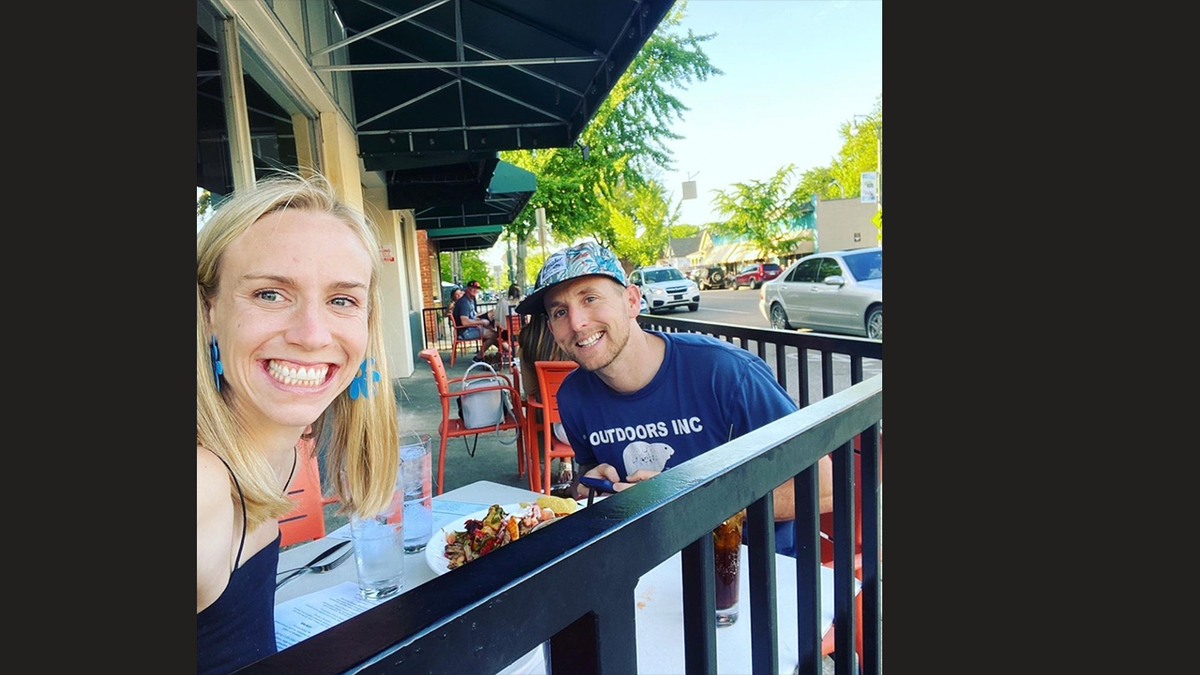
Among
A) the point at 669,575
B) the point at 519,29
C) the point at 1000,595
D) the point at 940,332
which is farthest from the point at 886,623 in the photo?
the point at 519,29

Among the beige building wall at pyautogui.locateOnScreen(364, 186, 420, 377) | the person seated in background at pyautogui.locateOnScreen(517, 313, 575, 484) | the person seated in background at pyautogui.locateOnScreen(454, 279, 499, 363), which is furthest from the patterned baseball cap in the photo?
the person seated in background at pyautogui.locateOnScreen(454, 279, 499, 363)

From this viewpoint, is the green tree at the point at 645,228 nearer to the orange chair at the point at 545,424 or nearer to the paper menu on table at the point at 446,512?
the orange chair at the point at 545,424

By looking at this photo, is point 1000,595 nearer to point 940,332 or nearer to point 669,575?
point 940,332

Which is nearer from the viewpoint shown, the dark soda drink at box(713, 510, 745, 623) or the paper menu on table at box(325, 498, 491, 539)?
the dark soda drink at box(713, 510, 745, 623)

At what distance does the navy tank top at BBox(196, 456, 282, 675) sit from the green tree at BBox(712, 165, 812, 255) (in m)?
43.1

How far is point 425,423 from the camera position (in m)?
5.95

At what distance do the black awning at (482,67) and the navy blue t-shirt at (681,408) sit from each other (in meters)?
2.54

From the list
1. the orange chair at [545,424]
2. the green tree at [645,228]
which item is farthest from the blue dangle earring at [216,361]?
the green tree at [645,228]

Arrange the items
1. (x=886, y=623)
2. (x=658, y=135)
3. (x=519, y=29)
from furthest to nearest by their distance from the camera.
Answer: (x=658, y=135), (x=519, y=29), (x=886, y=623)

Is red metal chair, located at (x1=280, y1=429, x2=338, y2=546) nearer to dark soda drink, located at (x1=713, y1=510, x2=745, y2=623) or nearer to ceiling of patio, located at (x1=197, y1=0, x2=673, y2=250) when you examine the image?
dark soda drink, located at (x1=713, y1=510, x2=745, y2=623)

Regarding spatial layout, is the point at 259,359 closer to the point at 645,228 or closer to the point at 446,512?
the point at 446,512

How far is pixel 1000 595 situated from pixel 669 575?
97cm

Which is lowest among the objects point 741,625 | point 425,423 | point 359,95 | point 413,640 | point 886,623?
point 425,423

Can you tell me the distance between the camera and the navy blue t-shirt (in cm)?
216
